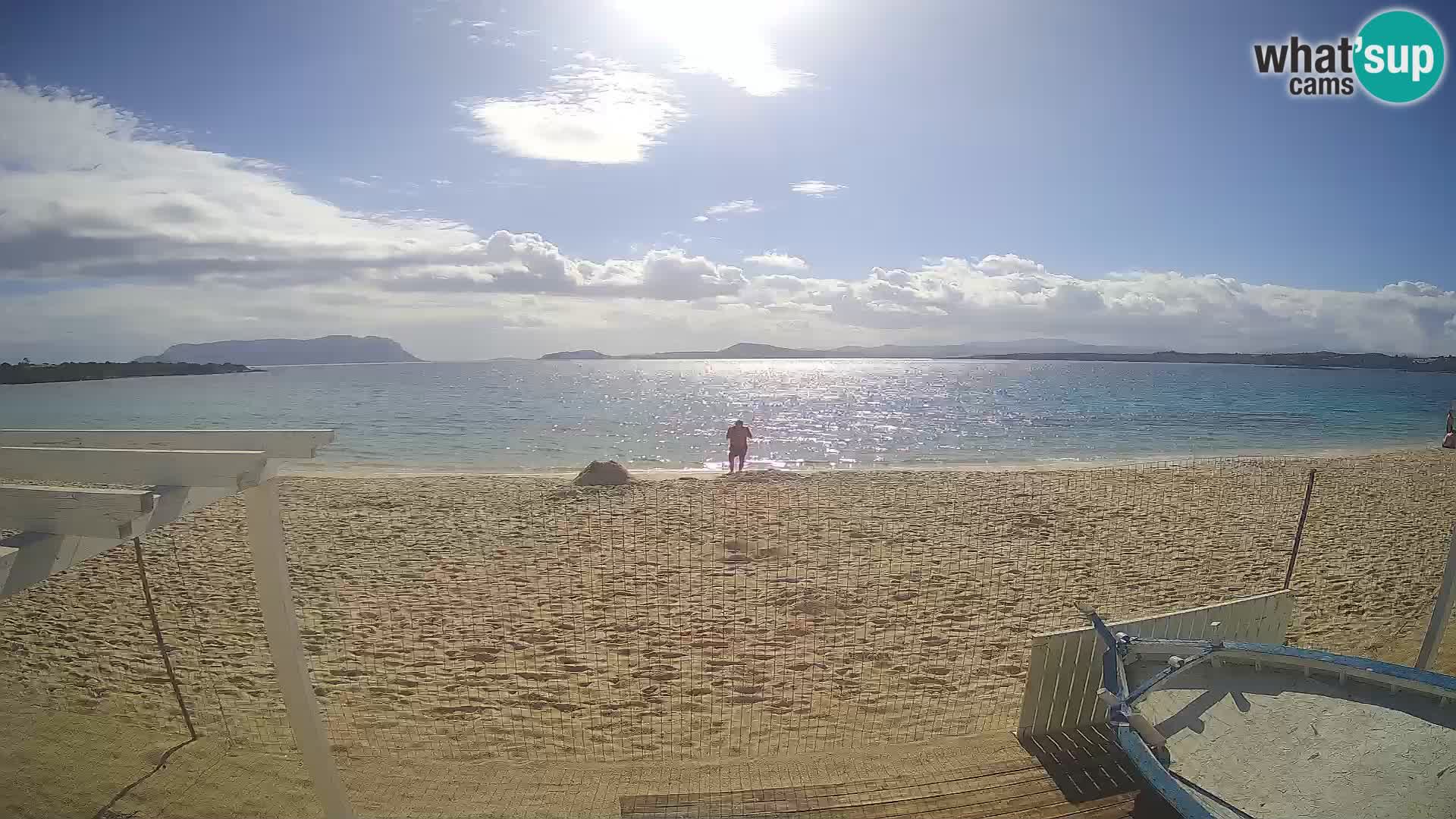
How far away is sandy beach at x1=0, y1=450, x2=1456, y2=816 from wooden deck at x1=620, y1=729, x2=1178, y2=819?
2.22ft

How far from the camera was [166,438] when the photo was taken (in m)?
3.53

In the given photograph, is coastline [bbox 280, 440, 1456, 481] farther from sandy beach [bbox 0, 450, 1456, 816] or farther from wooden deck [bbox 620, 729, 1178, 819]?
wooden deck [bbox 620, 729, 1178, 819]

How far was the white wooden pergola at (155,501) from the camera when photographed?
7.77 ft

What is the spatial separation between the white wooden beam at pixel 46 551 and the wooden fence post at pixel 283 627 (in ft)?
1.11

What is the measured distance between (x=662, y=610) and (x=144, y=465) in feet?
20.0

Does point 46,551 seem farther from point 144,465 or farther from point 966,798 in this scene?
point 966,798

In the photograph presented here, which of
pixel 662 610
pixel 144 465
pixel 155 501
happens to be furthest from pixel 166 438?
pixel 662 610

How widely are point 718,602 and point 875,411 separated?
158 ft

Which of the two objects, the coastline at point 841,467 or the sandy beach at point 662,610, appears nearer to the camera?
the sandy beach at point 662,610

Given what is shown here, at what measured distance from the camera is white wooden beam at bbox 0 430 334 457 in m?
3.20

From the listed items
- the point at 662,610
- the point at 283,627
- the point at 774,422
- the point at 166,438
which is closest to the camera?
the point at 283,627

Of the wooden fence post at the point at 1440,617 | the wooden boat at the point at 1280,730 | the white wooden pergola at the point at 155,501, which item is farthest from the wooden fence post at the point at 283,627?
the wooden fence post at the point at 1440,617

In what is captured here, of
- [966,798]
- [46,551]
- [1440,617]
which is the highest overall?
[46,551]

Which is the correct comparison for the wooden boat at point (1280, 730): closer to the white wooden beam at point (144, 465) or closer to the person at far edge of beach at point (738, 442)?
the white wooden beam at point (144, 465)
